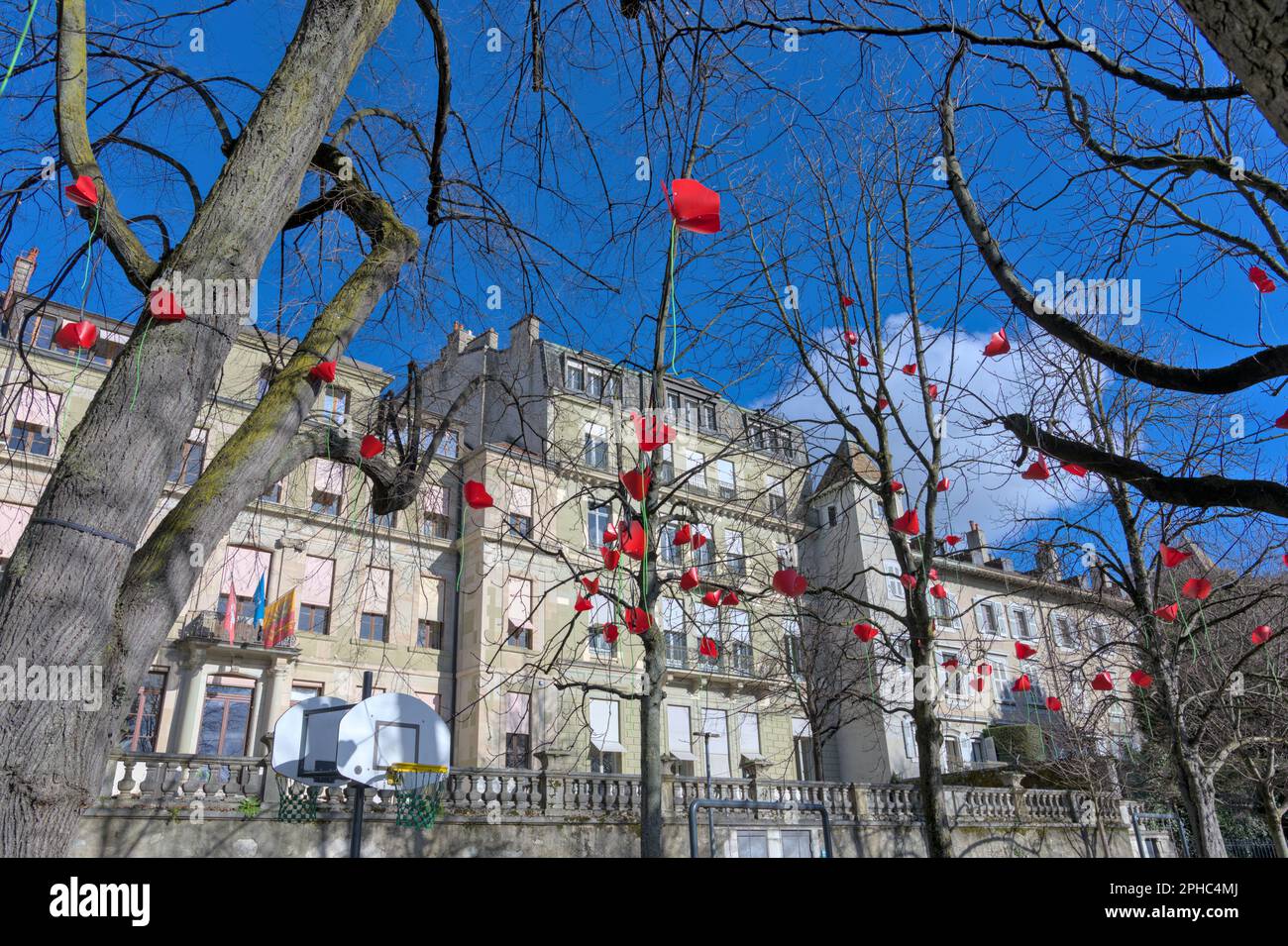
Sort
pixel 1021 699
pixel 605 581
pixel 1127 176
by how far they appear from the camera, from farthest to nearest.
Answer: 1. pixel 1021 699
2. pixel 605 581
3. pixel 1127 176

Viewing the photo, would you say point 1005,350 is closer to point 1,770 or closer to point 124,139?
point 124,139

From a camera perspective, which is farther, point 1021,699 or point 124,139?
point 1021,699

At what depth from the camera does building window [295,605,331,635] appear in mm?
22922

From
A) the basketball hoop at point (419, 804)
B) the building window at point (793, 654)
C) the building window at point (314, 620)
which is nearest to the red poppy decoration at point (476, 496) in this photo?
the basketball hoop at point (419, 804)

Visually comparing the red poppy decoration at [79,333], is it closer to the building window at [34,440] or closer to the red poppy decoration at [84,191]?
the red poppy decoration at [84,191]

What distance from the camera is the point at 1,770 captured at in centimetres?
232

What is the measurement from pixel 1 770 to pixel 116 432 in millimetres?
1080

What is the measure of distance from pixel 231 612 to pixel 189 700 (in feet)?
7.23

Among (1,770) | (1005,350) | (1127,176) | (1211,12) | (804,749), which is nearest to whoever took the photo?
(1211,12)

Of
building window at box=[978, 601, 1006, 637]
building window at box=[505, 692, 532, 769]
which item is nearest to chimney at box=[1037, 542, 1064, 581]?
building window at box=[505, 692, 532, 769]

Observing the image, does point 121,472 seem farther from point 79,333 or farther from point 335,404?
point 335,404

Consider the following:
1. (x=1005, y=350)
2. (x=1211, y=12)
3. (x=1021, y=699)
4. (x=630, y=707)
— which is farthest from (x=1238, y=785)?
(x=1211, y=12)

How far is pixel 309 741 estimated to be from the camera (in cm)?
946

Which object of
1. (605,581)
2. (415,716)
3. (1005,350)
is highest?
(605,581)
